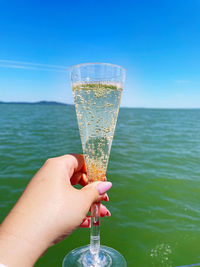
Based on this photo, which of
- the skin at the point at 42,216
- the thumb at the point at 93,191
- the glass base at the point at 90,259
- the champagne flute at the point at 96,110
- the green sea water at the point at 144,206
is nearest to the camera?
the skin at the point at 42,216

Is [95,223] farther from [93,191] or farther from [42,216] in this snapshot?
[42,216]

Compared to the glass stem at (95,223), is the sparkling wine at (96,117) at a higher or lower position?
higher

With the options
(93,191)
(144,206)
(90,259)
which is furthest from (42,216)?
(144,206)

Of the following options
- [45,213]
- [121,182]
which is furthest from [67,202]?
[121,182]

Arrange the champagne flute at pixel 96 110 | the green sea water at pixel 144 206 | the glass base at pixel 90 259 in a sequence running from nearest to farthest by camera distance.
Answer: the champagne flute at pixel 96 110 < the glass base at pixel 90 259 < the green sea water at pixel 144 206

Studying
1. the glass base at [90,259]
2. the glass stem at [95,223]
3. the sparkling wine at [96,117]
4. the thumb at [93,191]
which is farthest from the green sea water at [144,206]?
the sparkling wine at [96,117]

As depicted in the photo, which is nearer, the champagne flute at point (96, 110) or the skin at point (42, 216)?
the skin at point (42, 216)

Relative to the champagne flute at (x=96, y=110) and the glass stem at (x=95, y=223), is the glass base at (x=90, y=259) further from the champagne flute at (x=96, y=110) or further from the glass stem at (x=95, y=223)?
the glass stem at (x=95, y=223)
